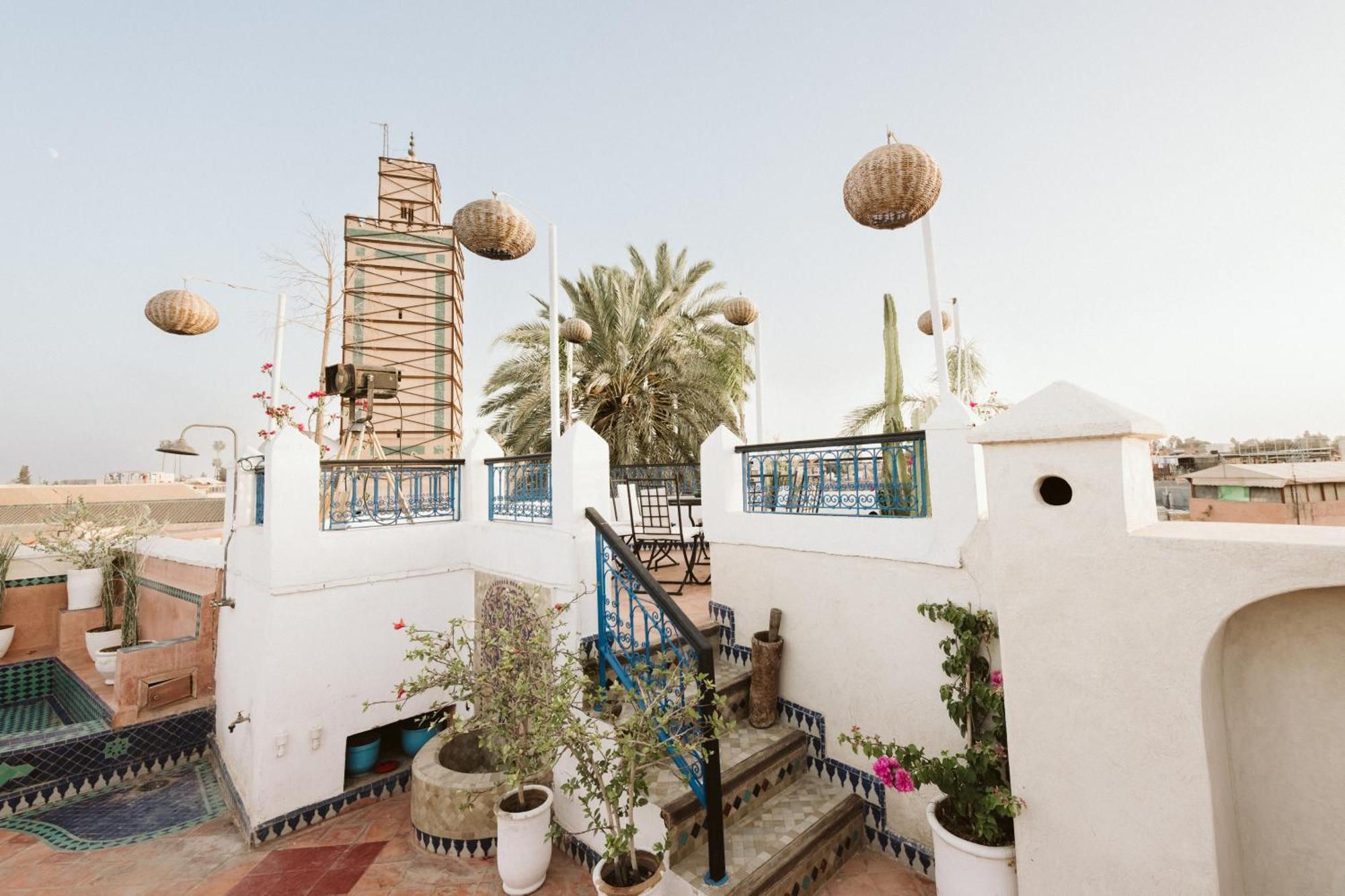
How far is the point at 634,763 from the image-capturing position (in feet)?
8.94

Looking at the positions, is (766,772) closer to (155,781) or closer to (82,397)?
(155,781)

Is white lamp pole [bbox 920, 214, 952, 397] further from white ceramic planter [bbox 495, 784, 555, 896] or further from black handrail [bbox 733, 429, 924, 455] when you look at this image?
white ceramic planter [bbox 495, 784, 555, 896]

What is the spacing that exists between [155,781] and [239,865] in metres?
2.64

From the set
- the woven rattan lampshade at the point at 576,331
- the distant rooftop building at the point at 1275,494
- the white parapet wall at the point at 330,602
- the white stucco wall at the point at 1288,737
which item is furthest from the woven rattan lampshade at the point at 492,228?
the distant rooftop building at the point at 1275,494

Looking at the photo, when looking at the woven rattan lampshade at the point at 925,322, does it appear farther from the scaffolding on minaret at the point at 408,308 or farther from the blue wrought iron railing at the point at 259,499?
the scaffolding on minaret at the point at 408,308

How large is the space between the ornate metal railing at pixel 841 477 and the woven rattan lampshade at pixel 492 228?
2806mm

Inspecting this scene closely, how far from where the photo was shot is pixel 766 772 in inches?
140

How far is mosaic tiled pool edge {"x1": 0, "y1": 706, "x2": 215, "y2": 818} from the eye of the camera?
483 cm

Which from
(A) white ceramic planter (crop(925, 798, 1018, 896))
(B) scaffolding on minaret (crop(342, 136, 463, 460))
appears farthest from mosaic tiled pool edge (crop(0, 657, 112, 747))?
(A) white ceramic planter (crop(925, 798, 1018, 896))

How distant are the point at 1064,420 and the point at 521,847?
4010 millimetres

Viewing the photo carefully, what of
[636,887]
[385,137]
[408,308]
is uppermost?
[385,137]

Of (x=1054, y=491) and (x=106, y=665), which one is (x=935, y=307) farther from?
(x=106, y=665)

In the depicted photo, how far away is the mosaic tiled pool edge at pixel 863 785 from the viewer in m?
3.35

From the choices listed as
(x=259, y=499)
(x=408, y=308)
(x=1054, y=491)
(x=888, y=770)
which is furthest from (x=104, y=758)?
(x=408, y=308)
